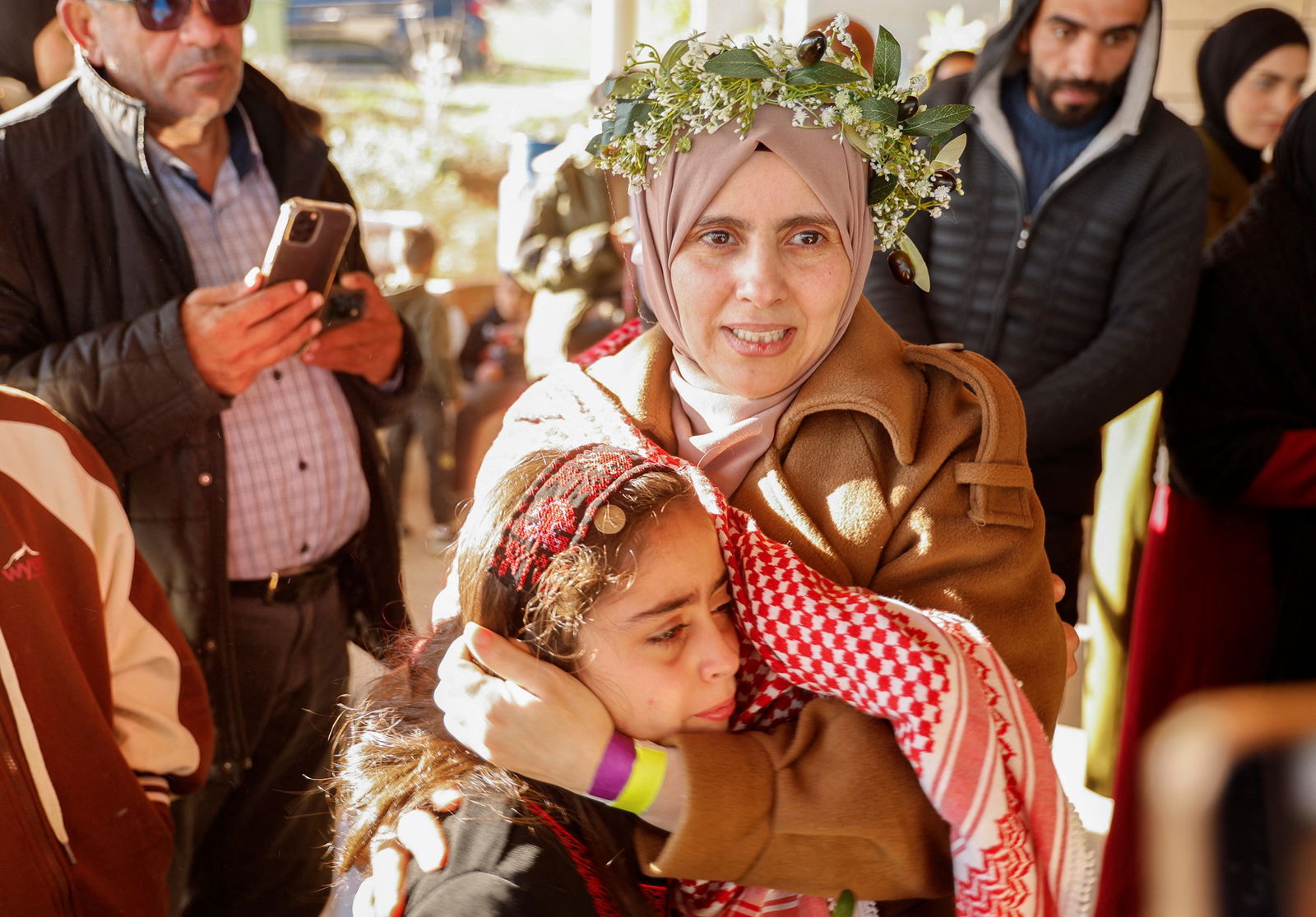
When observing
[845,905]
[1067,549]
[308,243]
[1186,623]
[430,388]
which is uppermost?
[308,243]

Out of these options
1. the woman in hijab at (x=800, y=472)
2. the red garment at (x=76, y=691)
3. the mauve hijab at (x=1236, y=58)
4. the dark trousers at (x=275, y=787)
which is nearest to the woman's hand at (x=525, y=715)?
the woman in hijab at (x=800, y=472)

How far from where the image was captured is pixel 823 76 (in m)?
1.55

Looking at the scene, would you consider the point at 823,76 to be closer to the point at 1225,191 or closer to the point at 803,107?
the point at 803,107

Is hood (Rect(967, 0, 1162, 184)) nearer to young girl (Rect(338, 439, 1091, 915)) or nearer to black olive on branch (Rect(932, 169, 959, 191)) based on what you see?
black olive on branch (Rect(932, 169, 959, 191))

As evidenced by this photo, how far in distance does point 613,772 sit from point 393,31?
732cm

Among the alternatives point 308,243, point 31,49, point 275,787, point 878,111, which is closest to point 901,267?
point 878,111

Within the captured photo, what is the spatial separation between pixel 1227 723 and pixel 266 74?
7.97ft

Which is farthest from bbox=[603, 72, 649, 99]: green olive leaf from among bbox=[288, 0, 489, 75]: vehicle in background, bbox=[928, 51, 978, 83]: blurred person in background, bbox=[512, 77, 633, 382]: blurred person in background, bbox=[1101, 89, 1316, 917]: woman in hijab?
bbox=[288, 0, 489, 75]: vehicle in background

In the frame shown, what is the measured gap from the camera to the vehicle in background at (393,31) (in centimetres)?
725

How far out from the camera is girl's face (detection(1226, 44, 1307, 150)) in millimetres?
3900

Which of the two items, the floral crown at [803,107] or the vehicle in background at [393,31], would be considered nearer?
the floral crown at [803,107]

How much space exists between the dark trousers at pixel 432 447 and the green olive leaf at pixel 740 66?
3728mm

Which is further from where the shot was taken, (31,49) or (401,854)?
(31,49)

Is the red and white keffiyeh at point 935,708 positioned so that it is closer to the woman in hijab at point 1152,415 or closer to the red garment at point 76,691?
the red garment at point 76,691
